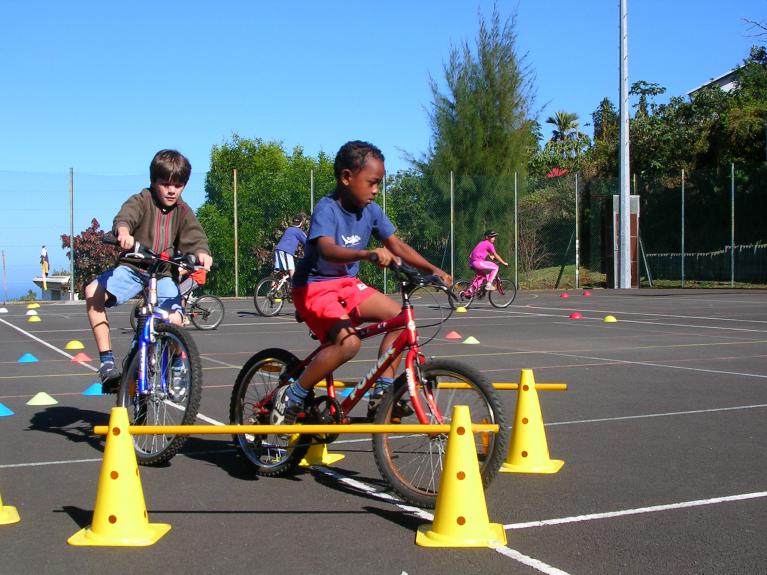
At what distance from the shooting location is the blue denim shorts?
232 inches

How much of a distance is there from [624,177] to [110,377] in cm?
2593

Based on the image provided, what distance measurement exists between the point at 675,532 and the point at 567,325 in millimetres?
12045

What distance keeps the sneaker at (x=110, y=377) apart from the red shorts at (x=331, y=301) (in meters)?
1.48

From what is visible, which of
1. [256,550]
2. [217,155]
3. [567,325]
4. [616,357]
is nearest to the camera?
[256,550]

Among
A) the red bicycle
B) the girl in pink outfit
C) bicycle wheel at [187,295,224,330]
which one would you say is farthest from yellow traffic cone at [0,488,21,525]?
the girl in pink outfit

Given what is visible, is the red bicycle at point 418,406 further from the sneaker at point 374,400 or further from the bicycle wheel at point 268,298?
the bicycle wheel at point 268,298

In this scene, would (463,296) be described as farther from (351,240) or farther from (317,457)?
(351,240)

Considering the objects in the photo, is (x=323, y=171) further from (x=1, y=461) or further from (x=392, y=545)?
(x=392, y=545)

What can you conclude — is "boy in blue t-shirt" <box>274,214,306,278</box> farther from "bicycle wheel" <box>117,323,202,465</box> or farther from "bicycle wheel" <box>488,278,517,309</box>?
"bicycle wheel" <box>117,323,202,465</box>

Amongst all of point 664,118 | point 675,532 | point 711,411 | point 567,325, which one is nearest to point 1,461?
point 675,532

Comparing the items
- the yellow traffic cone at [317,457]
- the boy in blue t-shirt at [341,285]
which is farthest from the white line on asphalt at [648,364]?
the boy in blue t-shirt at [341,285]

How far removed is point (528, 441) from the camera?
5.51 metres

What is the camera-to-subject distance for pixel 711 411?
24.0ft

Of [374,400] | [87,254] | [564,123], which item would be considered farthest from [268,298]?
[564,123]
